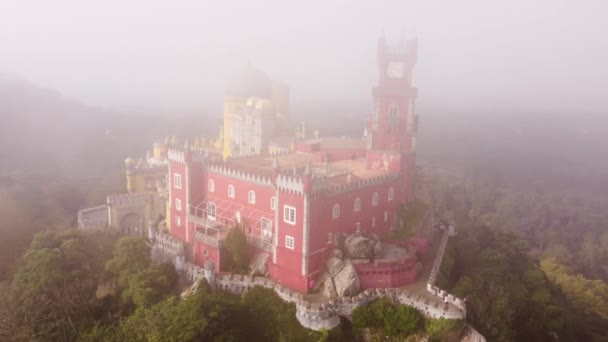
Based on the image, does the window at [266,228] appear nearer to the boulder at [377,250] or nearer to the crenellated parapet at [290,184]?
the crenellated parapet at [290,184]

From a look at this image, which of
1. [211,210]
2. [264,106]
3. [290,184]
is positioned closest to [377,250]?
[290,184]

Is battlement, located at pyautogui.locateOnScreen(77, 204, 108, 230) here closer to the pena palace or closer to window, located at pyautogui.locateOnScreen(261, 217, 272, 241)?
the pena palace

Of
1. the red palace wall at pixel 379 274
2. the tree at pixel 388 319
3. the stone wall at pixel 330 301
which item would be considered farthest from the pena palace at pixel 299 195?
the tree at pixel 388 319

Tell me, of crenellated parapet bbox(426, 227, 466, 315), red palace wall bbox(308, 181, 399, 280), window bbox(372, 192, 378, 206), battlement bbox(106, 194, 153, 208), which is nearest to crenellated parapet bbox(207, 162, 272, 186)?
red palace wall bbox(308, 181, 399, 280)

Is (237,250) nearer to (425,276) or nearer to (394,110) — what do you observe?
(425,276)

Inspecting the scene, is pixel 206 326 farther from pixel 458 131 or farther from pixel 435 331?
pixel 458 131

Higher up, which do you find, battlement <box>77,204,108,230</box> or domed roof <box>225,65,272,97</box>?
domed roof <box>225,65,272,97</box>

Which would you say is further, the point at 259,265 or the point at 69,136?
the point at 69,136
